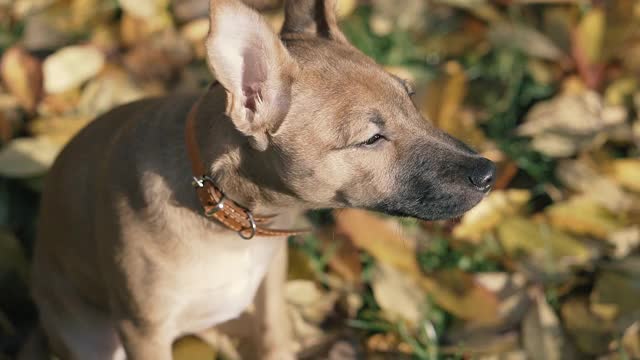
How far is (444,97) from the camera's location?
4312mm

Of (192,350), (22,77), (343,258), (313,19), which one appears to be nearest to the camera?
(313,19)

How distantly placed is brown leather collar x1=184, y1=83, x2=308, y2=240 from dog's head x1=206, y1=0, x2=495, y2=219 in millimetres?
123

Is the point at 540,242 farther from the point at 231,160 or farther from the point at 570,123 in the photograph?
the point at 231,160

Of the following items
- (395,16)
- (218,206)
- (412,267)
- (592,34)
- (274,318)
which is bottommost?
(274,318)

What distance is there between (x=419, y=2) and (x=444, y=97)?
831mm

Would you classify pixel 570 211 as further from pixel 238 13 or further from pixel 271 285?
pixel 238 13

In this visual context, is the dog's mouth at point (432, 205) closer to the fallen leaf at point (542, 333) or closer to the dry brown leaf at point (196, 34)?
the fallen leaf at point (542, 333)

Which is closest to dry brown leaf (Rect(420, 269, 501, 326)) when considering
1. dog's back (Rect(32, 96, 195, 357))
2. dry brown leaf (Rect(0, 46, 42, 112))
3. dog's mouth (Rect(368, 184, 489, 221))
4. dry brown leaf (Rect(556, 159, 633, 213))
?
dry brown leaf (Rect(556, 159, 633, 213))

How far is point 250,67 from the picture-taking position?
8.60 ft

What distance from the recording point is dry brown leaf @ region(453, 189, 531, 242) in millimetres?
3941

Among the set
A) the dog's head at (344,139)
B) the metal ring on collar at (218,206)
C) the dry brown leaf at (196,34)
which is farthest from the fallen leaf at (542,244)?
the dry brown leaf at (196,34)

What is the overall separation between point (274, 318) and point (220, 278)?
62 cm

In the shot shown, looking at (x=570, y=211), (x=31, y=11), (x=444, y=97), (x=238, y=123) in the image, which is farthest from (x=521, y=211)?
(x=31, y=11)

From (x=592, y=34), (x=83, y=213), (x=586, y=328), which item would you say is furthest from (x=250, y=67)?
(x=592, y=34)
